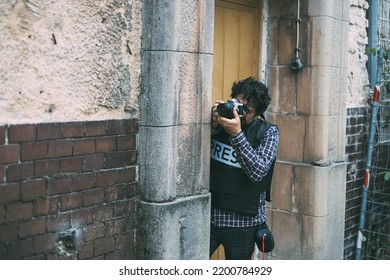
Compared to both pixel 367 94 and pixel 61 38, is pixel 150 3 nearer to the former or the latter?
pixel 61 38

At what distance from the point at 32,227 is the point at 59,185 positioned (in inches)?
10.9

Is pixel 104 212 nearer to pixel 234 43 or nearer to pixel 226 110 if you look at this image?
pixel 226 110

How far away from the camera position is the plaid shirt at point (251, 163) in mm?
3578

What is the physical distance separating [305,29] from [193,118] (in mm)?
2045

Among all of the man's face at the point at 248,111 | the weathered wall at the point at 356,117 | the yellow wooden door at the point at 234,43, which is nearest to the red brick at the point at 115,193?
the man's face at the point at 248,111

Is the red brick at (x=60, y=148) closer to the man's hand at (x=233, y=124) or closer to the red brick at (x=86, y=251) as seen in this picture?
the red brick at (x=86, y=251)

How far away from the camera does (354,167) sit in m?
6.02

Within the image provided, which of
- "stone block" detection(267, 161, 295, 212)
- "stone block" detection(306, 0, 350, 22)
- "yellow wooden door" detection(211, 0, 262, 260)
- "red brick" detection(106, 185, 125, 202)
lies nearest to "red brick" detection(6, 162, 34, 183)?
"red brick" detection(106, 185, 125, 202)

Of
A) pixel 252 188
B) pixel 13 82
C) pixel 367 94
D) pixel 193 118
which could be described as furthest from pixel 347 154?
pixel 13 82

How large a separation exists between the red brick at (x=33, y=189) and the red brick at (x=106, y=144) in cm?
45

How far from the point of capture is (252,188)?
12.6 ft

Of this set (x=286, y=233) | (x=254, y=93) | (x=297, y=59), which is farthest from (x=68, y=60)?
(x=286, y=233)

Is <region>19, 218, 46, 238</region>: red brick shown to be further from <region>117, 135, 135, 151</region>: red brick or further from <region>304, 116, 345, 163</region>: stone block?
<region>304, 116, 345, 163</region>: stone block

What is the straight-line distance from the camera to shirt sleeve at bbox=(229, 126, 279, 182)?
11.7 feet
